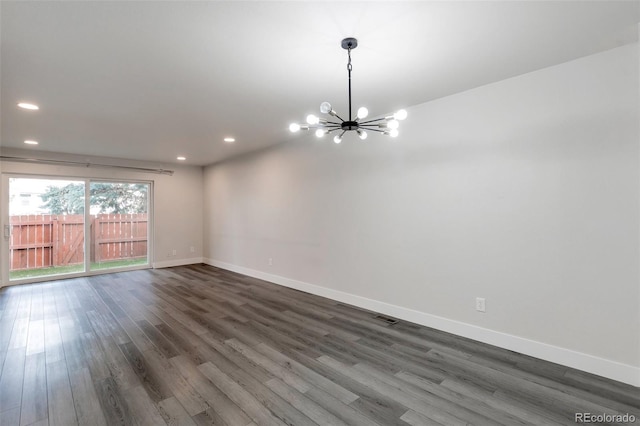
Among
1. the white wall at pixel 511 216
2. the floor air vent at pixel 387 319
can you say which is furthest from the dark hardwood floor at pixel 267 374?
the white wall at pixel 511 216

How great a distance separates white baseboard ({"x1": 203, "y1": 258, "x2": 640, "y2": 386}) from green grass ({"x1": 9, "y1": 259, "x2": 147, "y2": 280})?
4.91 meters

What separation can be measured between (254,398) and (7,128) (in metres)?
5.06

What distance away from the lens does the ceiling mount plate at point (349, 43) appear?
2123mm

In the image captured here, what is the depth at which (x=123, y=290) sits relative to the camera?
5.02m

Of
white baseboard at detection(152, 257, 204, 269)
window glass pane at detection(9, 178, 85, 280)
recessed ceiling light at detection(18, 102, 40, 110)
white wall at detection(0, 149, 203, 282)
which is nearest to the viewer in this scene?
recessed ceiling light at detection(18, 102, 40, 110)

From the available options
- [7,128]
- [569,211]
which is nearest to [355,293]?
[569,211]

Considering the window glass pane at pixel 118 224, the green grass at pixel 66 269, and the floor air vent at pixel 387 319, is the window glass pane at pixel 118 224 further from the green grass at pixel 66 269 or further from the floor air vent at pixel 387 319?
the floor air vent at pixel 387 319

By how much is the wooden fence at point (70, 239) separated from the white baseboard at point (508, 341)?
4.91 m

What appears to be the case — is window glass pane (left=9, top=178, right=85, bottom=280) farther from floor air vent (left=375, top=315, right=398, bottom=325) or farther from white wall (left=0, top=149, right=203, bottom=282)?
floor air vent (left=375, top=315, right=398, bottom=325)

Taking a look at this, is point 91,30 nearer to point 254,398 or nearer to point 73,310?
point 254,398

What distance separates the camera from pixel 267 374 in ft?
7.92

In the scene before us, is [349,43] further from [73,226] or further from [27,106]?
[73,226]

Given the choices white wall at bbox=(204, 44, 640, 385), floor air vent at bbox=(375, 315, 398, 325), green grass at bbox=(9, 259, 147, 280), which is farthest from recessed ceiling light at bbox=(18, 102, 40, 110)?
floor air vent at bbox=(375, 315, 398, 325)

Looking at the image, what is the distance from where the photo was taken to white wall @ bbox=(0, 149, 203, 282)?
648cm
